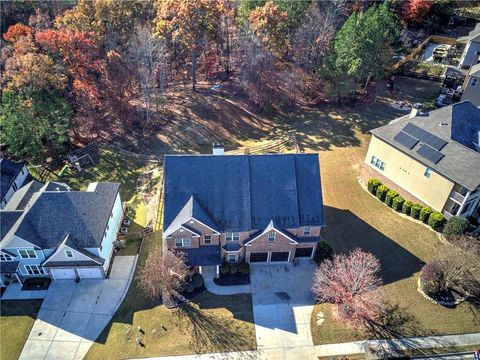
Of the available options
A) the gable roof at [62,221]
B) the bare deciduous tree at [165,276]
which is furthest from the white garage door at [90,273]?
the bare deciduous tree at [165,276]

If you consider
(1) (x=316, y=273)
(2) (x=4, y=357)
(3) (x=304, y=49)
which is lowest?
(2) (x=4, y=357)

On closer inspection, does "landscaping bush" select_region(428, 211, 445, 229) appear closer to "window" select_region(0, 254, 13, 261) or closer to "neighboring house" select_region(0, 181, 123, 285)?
"neighboring house" select_region(0, 181, 123, 285)

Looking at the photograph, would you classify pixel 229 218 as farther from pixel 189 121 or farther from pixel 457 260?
pixel 189 121

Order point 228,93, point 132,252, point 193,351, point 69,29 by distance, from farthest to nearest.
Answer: point 228,93
point 69,29
point 132,252
point 193,351

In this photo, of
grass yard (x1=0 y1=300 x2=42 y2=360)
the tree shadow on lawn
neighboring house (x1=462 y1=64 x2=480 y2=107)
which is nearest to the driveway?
grass yard (x1=0 y1=300 x2=42 y2=360)

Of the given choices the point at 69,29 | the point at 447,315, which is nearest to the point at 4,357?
the point at 447,315

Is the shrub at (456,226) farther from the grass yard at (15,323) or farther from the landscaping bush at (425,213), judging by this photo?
the grass yard at (15,323)
